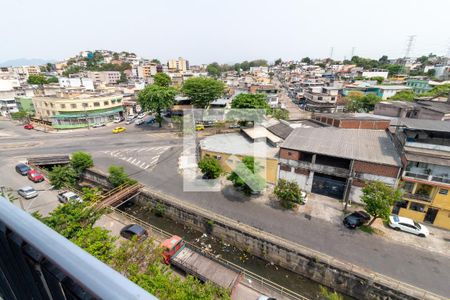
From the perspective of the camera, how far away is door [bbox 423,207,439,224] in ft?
61.5

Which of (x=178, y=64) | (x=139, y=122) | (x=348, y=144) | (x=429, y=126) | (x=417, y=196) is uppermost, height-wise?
(x=178, y=64)

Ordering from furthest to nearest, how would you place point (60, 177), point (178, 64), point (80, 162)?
1. point (178, 64)
2. point (80, 162)
3. point (60, 177)

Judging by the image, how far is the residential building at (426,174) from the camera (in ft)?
58.7

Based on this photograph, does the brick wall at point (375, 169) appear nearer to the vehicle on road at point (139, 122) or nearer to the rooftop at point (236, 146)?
the rooftop at point (236, 146)

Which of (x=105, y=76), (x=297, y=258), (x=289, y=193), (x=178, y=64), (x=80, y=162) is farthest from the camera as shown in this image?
(x=178, y=64)

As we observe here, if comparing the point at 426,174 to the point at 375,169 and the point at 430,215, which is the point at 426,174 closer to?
the point at 375,169

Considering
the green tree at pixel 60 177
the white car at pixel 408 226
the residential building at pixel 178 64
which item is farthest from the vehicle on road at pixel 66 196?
the residential building at pixel 178 64

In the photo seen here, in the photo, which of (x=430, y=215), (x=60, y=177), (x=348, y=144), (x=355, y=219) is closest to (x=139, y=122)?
(x=60, y=177)

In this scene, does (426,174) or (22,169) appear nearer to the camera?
(426,174)

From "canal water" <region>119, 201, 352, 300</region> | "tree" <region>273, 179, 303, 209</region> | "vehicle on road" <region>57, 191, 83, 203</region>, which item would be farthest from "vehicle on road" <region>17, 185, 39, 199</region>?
"tree" <region>273, 179, 303, 209</region>

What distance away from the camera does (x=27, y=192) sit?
21359mm

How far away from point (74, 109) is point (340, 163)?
2016 inches

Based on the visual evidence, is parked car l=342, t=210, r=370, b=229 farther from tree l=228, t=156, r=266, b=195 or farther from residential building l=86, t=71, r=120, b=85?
residential building l=86, t=71, r=120, b=85

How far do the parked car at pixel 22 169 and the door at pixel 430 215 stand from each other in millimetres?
41871
